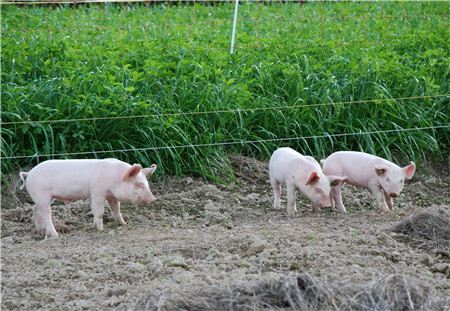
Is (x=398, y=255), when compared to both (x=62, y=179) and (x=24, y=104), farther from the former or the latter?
(x=24, y=104)

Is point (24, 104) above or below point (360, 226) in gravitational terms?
above

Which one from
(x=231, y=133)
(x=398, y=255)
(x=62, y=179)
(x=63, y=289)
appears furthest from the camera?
(x=231, y=133)

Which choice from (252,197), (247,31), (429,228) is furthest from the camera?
(247,31)

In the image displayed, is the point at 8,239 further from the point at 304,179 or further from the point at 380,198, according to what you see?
the point at 380,198

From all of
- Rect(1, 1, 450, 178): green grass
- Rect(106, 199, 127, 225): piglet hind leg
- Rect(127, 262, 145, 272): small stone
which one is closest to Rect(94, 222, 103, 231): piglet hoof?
Rect(106, 199, 127, 225): piglet hind leg

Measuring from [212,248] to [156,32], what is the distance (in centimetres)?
566

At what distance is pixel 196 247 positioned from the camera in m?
4.33

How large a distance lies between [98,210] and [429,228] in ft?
7.77

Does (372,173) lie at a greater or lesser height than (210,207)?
greater

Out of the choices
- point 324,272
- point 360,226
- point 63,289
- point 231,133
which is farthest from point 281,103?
point 63,289

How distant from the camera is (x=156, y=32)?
9367 millimetres

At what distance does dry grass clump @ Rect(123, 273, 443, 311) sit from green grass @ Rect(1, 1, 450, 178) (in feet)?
9.50

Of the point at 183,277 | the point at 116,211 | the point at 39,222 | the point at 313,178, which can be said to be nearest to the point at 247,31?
the point at 313,178

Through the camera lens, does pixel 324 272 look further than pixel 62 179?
No
